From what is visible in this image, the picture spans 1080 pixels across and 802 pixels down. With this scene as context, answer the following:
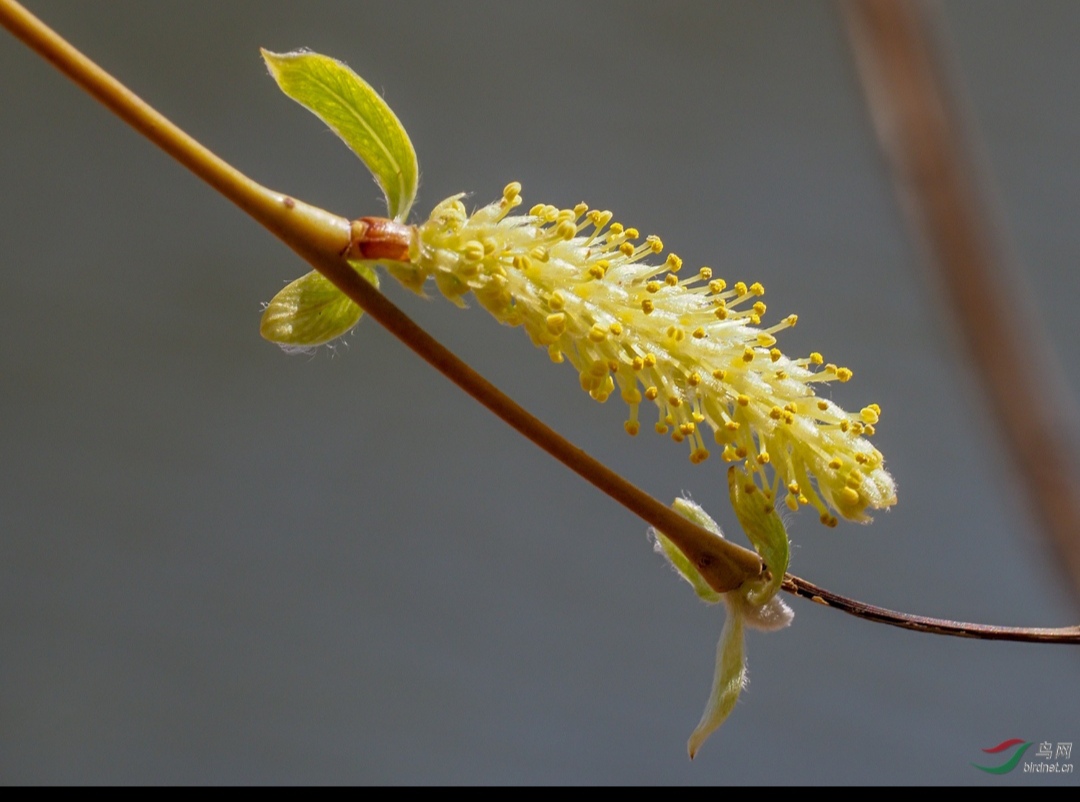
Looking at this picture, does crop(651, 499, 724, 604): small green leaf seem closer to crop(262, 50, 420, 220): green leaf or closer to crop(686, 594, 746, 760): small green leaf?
crop(686, 594, 746, 760): small green leaf

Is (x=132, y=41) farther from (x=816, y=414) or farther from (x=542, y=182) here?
(x=816, y=414)

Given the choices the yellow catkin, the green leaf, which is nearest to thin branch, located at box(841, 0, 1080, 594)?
the yellow catkin

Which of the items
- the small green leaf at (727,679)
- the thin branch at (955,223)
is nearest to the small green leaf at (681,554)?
the small green leaf at (727,679)

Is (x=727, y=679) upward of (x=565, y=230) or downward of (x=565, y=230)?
downward

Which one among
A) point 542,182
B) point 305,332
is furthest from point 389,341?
point 305,332

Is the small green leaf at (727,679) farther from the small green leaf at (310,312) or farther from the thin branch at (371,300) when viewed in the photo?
the small green leaf at (310,312)

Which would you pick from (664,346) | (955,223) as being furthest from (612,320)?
(955,223)

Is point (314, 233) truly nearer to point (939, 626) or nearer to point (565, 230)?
point (565, 230)
